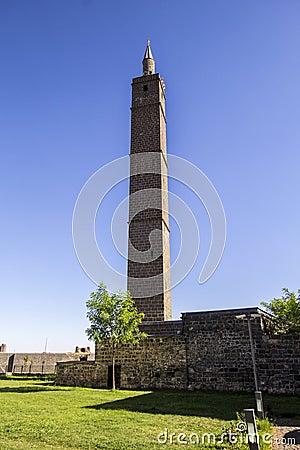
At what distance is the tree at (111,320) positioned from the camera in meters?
15.4

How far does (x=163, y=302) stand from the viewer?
62.0ft

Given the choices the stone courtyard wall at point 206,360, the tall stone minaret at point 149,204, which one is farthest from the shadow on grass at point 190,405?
the tall stone minaret at point 149,204

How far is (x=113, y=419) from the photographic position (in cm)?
775

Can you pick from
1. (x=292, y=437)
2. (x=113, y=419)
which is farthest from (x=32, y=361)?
(x=292, y=437)

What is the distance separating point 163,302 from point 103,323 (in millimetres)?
4328

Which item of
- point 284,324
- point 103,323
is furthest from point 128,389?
point 284,324

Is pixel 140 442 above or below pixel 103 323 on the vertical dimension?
below

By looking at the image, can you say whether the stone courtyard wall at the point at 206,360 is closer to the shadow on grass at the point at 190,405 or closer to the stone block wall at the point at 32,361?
the shadow on grass at the point at 190,405

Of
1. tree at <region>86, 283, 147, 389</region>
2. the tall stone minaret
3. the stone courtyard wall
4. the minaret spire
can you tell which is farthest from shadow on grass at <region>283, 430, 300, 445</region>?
the minaret spire

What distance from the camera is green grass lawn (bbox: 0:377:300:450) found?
5871 mm

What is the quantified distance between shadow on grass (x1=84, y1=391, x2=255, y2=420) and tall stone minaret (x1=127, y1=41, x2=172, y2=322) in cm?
726

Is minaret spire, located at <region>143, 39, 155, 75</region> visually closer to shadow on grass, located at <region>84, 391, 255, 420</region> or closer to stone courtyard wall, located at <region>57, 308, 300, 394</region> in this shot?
stone courtyard wall, located at <region>57, 308, 300, 394</region>

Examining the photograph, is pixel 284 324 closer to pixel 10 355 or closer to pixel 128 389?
pixel 128 389

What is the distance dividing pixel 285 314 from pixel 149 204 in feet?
30.1
